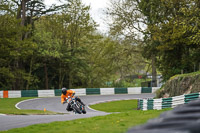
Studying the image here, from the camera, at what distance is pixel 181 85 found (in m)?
22.4

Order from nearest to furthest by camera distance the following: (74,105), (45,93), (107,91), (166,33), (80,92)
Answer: (74,105) → (166,33) → (45,93) → (80,92) → (107,91)

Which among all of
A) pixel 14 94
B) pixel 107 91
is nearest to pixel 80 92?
pixel 107 91

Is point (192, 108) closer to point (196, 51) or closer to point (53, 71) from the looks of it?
point (196, 51)

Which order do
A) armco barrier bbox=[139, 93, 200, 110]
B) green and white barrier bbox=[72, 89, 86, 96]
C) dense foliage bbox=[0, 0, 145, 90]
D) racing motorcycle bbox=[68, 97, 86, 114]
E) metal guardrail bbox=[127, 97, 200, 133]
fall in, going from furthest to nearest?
dense foliage bbox=[0, 0, 145, 90] < green and white barrier bbox=[72, 89, 86, 96] < racing motorcycle bbox=[68, 97, 86, 114] < armco barrier bbox=[139, 93, 200, 110] < metal guardrail bbox=[127, 97, 200, 133]

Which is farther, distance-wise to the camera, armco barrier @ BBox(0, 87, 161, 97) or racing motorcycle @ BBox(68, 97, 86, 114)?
armco barrier @ BBox(0, 87, 161, 97)

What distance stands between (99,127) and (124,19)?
3301cm

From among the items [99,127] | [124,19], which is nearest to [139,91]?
[124,19]

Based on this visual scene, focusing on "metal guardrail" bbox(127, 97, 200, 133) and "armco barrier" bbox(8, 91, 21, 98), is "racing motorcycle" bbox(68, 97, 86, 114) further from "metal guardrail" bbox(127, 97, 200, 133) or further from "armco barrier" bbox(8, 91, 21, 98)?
A: "armco barrier" bbox(8, 91, 21, 98)

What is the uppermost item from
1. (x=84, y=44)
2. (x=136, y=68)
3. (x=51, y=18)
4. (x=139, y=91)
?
(x=51, y=18)

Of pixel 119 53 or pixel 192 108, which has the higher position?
pixel 119 53

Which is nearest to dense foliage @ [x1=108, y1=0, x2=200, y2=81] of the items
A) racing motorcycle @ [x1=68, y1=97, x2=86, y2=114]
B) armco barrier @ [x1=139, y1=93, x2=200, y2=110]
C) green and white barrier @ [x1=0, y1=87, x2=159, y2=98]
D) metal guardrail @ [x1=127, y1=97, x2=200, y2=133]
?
green and white barrier @ [x1=0, y1=87, x2=159, y2=98]

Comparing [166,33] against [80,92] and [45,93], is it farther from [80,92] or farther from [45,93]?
[45,93]

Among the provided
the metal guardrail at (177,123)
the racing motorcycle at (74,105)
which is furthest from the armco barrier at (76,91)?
the metal guardrail at (177,123)

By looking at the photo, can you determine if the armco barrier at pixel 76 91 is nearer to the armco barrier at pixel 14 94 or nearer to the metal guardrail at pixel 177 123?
the armco barrier at pixel 14 94
